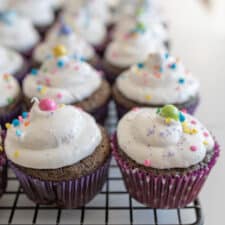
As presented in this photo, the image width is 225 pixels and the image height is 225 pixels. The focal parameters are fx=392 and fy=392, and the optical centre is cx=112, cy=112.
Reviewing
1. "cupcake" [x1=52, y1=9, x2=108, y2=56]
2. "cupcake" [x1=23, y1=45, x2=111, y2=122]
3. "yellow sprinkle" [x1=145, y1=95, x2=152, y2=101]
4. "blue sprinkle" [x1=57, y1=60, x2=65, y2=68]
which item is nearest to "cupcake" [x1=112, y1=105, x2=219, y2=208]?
"yellow sprinkle" [x1=145, y1=95, x2=152, y2=101]

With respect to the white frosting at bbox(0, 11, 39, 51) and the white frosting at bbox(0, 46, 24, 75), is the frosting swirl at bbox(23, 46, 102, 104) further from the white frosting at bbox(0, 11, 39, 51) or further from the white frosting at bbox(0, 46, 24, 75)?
the white frosting at bbox(0, 11, 39, 51)

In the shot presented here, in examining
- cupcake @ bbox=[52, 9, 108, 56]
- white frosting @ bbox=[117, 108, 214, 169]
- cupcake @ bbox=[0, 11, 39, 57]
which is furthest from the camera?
cupcake @ bbox=[52, 9, 108, 56]

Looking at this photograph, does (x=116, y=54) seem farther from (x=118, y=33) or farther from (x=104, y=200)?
(x=104, y=200)

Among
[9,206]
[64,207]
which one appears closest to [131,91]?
[64,207]

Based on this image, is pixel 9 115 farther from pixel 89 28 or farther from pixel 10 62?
pixel 89 28

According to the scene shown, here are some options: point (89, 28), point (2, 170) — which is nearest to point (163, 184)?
point (2, 170)

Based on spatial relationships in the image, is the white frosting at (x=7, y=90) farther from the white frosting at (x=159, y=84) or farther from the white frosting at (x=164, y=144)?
the white frosting at (x=164, y=144)

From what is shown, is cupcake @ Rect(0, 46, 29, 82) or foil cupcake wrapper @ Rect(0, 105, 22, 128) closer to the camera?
foil cupcake wrapper @ Rect(0, 105, 22, 128)

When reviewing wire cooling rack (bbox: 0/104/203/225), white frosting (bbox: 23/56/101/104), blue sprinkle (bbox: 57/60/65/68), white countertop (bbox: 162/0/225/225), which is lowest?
wire cooling rack (bbox: 0/104/203/225)
